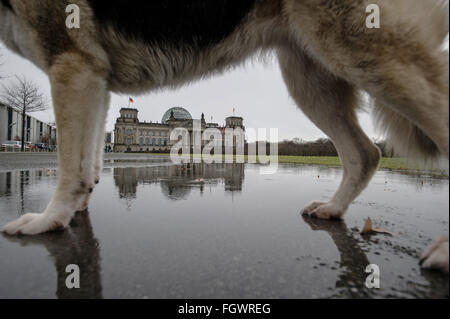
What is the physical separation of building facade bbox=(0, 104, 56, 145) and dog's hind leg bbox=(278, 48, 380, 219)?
5397 cm

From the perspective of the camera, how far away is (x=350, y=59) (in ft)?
4.21

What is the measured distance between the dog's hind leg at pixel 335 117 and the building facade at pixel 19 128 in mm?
53972

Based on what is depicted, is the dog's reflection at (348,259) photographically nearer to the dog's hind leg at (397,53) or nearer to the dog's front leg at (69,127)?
the dog's hind leg at (397,53)

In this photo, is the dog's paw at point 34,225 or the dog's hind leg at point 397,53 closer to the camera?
the dog's hind leg at point 397,53

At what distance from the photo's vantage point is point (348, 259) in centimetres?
113

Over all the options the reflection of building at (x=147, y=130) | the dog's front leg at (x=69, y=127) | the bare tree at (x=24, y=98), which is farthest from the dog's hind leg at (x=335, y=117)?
the reflection of building at (x=147, y=130)

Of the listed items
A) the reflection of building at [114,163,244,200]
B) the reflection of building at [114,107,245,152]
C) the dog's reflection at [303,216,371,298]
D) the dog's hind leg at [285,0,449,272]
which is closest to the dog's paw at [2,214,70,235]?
the reflection of building at [114,163,244,200]

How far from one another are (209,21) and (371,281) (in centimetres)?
154

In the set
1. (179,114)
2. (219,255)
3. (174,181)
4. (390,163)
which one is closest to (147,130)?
(179,114)

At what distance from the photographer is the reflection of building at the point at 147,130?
82.7 metres

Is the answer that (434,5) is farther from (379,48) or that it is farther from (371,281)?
(371,281)

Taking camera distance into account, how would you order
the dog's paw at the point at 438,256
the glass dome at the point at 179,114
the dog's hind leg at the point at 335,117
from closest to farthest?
1. the dog's paw at the point at 438,256
2. the dog's hind leg at the point at 335,117
3. the glass dome at the point at 179,114

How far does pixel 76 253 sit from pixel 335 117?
1.90 meters

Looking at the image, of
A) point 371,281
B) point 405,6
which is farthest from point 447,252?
point 405,6
